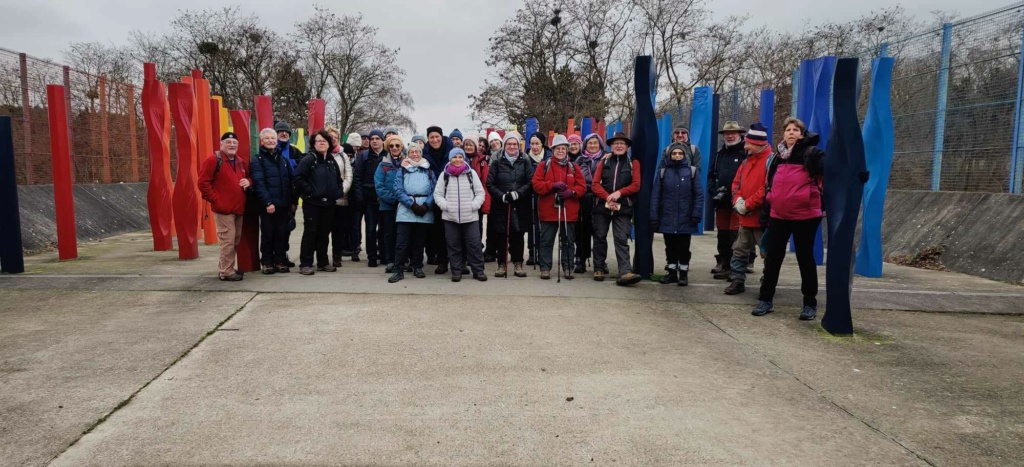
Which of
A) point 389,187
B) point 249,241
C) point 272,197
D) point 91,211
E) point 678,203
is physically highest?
point 389,187

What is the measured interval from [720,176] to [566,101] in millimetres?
24208

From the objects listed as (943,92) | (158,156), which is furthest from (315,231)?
(943,92)

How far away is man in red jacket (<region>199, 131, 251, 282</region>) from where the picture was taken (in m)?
6.91

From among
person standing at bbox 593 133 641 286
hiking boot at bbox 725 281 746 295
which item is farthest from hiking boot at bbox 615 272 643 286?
hiking boot at bbox 725 281 746 295

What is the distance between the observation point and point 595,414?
331cm

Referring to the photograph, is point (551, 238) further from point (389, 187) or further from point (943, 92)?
point (943, 92)

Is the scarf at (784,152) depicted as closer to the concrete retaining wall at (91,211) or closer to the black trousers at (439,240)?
the black trousers at (439,240)

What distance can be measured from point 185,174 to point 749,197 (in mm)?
7899

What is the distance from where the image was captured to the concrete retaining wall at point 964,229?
759 cm

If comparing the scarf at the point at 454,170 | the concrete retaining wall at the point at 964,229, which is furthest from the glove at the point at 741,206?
the concrete retaining wall at the point at 964,229

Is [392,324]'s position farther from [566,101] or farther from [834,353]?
[566,101]

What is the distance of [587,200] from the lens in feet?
24.9

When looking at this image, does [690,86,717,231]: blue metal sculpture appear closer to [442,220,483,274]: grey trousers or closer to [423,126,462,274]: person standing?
[423,126,462,274]: person standing

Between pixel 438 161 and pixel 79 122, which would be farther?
pixel 79 122
